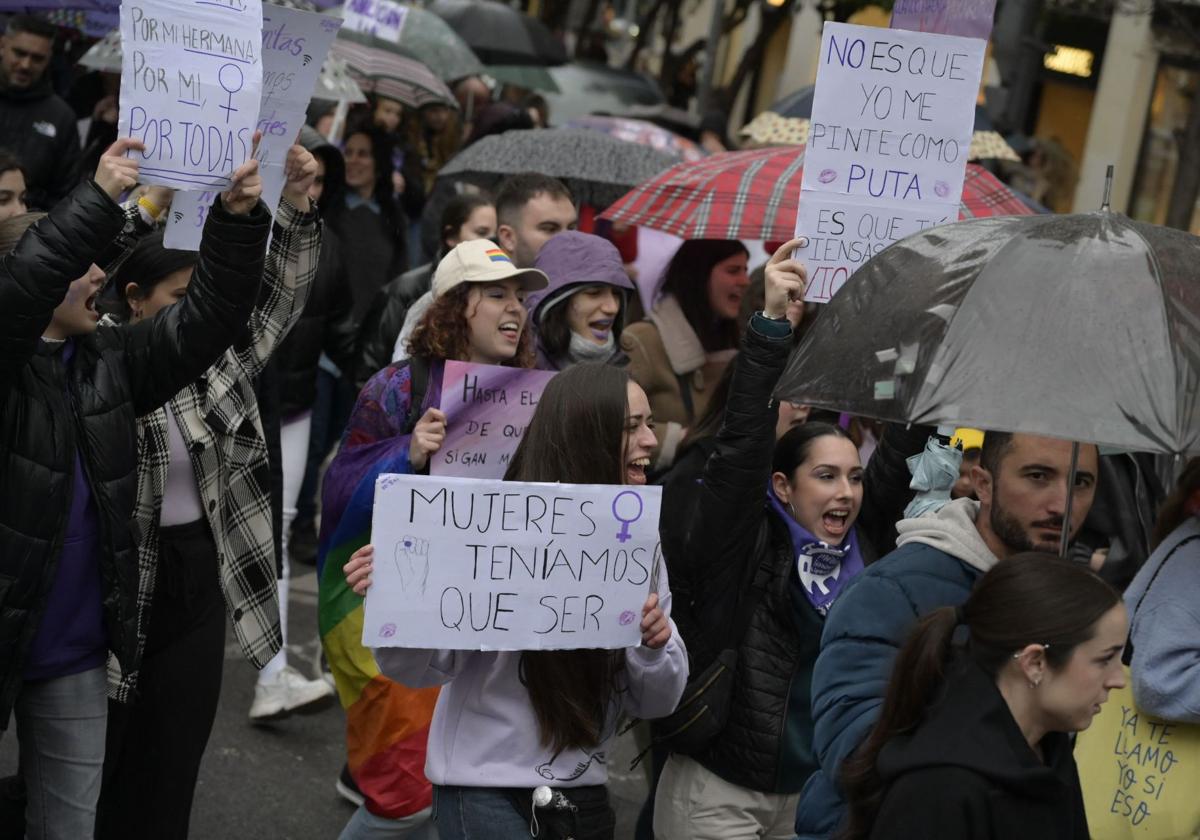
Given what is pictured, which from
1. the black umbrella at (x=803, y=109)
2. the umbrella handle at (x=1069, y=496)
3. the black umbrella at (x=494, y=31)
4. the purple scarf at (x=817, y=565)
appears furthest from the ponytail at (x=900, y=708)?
the black umbrella at (x=494, y=31)

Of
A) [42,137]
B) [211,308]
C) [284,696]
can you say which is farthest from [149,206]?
[42,137]

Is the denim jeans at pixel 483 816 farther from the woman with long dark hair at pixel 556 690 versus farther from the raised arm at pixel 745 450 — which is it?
the raised arm at pixel 745 450

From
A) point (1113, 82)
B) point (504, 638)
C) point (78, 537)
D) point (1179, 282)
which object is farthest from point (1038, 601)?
point (1113, 82)

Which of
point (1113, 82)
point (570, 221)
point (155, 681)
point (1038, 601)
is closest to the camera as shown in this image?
point (1038, 601)

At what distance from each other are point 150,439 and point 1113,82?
63.1ft

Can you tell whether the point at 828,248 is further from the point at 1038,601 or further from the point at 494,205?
the point at 494,205

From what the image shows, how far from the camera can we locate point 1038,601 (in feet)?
9.64

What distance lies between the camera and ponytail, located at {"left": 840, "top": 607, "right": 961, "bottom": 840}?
9.68 feet

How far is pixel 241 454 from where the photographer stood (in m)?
4.62

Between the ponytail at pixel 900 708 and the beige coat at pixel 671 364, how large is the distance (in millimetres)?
2993

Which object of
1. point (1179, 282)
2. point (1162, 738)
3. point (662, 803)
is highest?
point (1179, 282)

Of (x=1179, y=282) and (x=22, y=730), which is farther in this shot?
(x=22, y=730)

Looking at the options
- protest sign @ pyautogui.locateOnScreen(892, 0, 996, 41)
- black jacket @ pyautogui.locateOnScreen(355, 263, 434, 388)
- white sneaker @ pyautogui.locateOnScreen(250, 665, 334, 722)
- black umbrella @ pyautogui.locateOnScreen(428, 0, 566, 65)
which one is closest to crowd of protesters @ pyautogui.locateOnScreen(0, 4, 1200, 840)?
white sneaker @ pyautogui.locateOnScreen(250, 665, 334, 722)

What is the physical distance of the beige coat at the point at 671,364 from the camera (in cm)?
611
